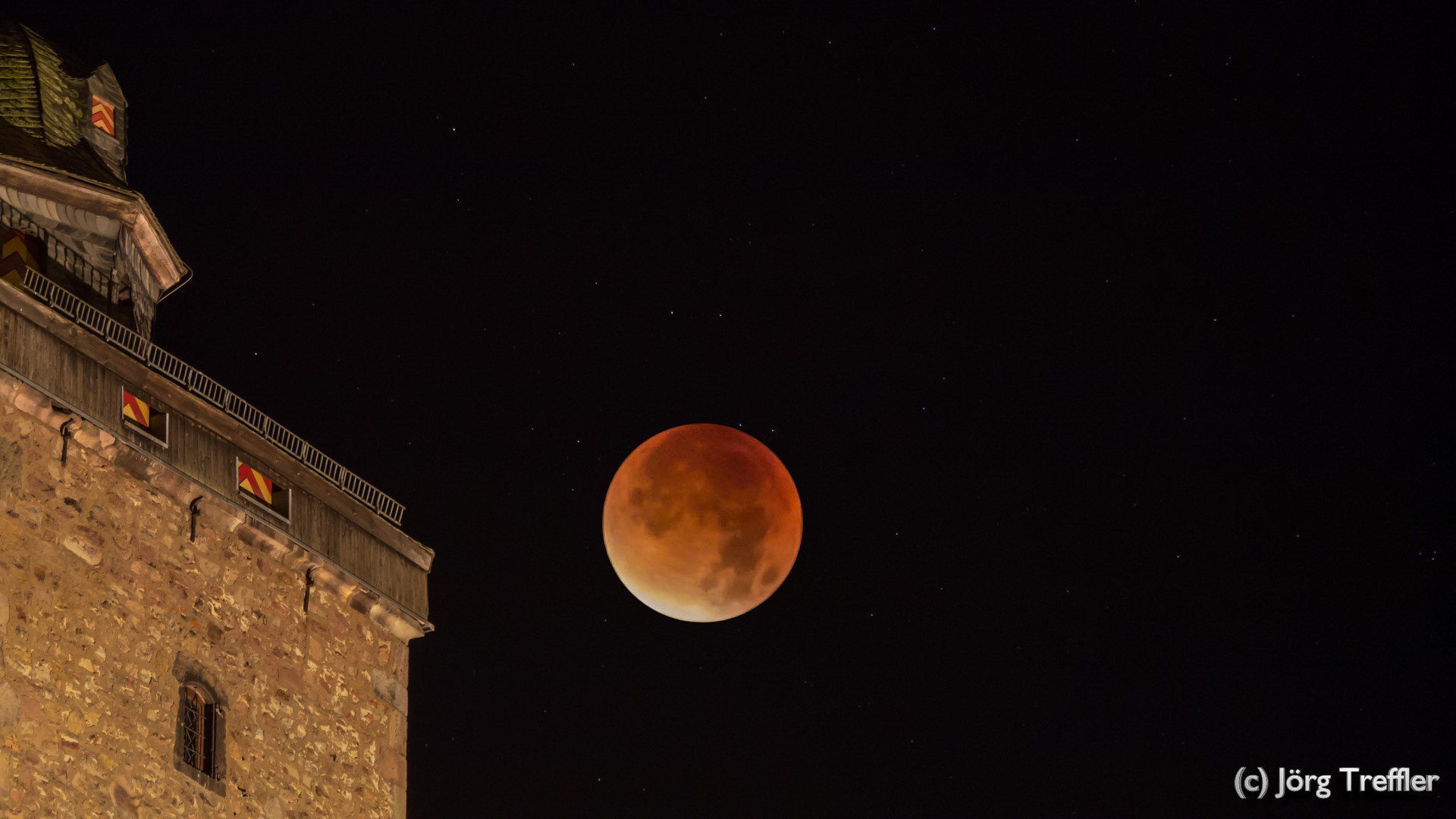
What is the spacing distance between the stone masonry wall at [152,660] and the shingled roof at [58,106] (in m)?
6.10

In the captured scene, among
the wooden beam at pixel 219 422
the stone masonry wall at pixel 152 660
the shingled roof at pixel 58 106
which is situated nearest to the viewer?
the stone masonry wall at pixel 152 660

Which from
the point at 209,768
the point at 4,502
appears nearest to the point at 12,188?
the point at 4,502

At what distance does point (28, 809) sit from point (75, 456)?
165 inches

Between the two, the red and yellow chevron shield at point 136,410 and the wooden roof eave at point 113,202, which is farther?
the wooden roof eave at point 113,202

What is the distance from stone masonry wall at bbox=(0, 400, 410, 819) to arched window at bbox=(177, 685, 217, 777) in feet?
0.68

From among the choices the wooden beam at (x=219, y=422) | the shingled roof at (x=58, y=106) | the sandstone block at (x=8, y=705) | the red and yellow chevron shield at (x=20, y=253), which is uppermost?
the shingled roof at (x=58, y=106)

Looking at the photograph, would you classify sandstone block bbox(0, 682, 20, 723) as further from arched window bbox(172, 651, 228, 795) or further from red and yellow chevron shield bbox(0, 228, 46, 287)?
→ red and yellow chevron shield bbox(0, 228, 46, 287)

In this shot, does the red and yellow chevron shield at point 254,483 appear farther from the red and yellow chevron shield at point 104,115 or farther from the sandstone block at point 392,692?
the red and yellow chevron shield at point 104,115

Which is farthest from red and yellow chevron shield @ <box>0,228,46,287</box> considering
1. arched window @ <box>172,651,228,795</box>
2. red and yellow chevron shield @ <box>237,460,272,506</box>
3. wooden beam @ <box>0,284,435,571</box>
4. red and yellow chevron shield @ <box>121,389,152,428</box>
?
arched window @ <box>172,651,228,795</box>

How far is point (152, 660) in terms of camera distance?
24.6 m

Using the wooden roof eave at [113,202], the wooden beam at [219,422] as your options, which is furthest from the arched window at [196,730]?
the wooden roof eave at [113,202]

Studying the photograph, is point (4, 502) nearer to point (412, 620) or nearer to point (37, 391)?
point (37, 391)

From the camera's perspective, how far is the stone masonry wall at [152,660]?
900 inches

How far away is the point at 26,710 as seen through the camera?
73.9 feet
